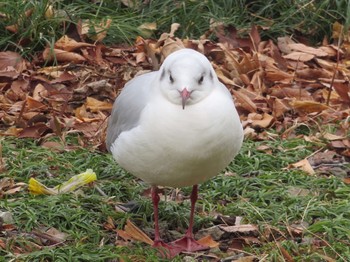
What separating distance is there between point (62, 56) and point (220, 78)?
1.27m

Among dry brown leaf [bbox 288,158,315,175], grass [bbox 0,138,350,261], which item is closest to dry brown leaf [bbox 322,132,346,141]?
grass [bbox 0,138,350,261]

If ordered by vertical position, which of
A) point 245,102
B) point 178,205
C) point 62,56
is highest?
point 178,205

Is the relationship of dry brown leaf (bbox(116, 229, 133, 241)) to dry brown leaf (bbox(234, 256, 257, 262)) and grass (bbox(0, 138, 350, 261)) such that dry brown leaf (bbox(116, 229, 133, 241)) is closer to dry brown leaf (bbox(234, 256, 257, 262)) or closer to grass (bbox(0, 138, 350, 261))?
grass (bbox(0, 138, 350, 261))

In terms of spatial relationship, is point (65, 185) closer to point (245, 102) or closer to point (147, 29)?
point (245, 102)

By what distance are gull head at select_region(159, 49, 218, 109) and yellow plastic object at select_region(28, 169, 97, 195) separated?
1.13m

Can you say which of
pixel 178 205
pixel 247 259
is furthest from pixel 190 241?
pixel 178 205

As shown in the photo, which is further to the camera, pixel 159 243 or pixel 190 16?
pixel 190 16

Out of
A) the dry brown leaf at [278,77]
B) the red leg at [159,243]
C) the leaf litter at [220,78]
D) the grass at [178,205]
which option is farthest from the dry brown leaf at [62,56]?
the red leg at [159,243]

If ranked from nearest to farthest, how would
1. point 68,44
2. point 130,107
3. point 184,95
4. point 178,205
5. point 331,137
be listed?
1. point 184,95
2. point 130,107
3. point 178,205
4. point 331,137
5. point 68,44

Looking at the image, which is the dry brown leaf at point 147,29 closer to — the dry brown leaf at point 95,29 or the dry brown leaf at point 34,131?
the dry brown leaf at point 95,29

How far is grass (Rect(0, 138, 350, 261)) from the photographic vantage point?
14.3 feet

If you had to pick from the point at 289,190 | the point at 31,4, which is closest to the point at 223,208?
the point at 289,190

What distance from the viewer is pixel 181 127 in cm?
403

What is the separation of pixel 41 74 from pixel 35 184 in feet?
6.89
